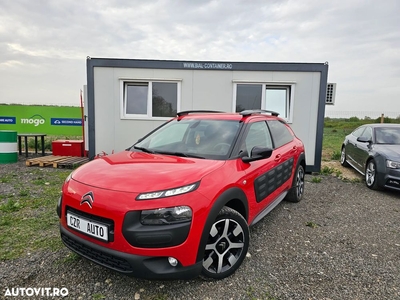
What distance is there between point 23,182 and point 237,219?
17.4ft

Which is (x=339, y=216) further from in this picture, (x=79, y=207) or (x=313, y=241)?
(x=79, y=207)

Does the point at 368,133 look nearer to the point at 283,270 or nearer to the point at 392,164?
the point at 392,164

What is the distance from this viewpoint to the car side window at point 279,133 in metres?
4.02

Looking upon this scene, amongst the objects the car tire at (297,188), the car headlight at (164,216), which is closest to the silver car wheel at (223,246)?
the car headlight at (164,216)

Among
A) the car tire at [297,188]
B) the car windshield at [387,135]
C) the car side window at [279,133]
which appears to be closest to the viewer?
the car side window at [279,133]

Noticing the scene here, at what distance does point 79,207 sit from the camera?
7.29 ft

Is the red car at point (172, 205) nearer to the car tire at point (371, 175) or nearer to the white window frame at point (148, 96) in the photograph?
the car tire at point (371, 175)

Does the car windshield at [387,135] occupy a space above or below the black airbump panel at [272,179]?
above

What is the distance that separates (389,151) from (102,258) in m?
6.16

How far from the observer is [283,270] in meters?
2.70

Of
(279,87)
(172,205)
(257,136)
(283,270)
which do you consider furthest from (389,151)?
(172,205)

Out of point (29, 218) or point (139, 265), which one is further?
point (29, 218)

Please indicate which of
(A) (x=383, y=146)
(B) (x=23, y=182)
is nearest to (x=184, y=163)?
(B) (x=23, y=182)

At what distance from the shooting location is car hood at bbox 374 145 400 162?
18.1 feet
